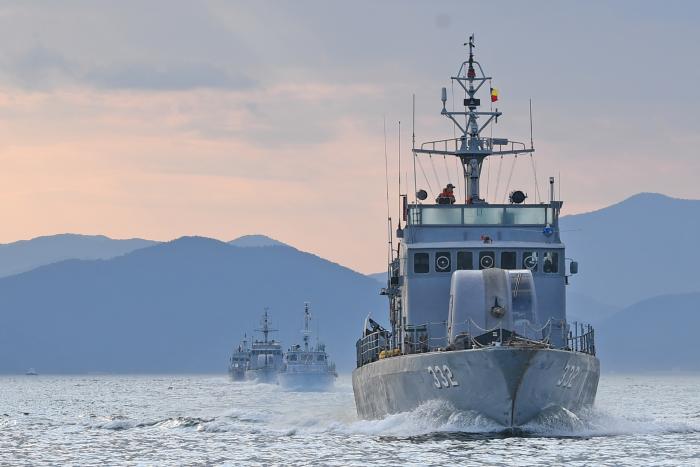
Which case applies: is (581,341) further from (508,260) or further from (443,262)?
(443,262)

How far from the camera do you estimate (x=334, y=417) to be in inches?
2717

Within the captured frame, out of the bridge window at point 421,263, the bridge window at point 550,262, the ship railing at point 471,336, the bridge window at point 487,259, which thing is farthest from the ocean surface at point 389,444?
the bridge window at point 487,259

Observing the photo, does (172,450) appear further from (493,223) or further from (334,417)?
(334,417)

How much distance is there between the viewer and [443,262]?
52.8 meters

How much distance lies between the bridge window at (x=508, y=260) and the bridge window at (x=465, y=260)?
3.67ft

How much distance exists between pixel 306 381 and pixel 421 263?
112422 millimetres

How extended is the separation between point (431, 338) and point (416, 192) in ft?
26.7

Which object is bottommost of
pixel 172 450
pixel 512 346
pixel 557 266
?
pixel 172 450

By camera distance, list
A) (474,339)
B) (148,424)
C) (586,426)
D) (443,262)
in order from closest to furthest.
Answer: (474,339), (586,426), (443,262), (148,424)

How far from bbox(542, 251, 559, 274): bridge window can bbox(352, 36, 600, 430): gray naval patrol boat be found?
5cm

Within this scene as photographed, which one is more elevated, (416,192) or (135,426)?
(416,192)

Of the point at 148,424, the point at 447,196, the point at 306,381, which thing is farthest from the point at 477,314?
the point at 306,381

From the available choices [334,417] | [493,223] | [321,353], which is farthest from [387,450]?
[321,353]

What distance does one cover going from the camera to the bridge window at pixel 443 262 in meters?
52.7
